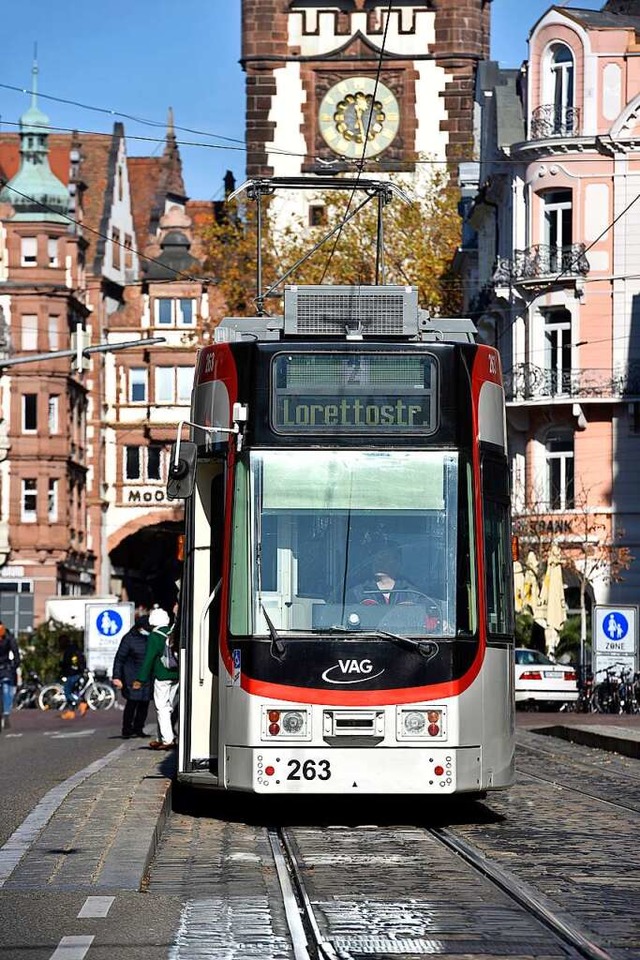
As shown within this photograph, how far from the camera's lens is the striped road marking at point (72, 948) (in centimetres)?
870

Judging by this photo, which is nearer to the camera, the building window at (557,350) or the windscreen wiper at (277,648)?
the windscreen wiper at (277,648)

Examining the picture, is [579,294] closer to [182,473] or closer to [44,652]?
[44,652]

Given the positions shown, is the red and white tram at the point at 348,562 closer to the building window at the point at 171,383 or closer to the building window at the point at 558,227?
the building window at the point at 558,227

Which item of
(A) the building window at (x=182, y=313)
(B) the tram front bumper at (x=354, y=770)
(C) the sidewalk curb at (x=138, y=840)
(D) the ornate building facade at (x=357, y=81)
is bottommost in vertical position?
(C) the sidewalk curb at (x=138, y=840)

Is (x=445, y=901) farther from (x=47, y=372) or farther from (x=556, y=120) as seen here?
(x=47, y=372)

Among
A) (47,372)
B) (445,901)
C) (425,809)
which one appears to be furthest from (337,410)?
(47,372)

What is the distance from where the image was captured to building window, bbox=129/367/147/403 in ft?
268

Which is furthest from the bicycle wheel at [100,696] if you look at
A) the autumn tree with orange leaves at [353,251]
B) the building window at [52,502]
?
the building window at [52,502]

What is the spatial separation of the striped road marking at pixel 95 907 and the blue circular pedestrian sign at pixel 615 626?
88.3ft

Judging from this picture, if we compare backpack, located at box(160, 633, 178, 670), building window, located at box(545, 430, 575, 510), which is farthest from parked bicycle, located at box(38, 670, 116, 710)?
backpack, located at box(160, 633, 178, 670)

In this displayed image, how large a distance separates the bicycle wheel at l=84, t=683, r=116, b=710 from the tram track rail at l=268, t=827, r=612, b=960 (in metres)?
31.3

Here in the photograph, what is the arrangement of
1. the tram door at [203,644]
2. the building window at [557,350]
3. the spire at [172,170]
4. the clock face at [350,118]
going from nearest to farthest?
the tram door at [203,644] < the building window at [557,350] < the clock face at [350,118] < the spire at [172,170]

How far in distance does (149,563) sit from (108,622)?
42577 mm

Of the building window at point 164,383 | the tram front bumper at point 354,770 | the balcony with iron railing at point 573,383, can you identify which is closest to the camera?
the tram front bumper at point 354,770
